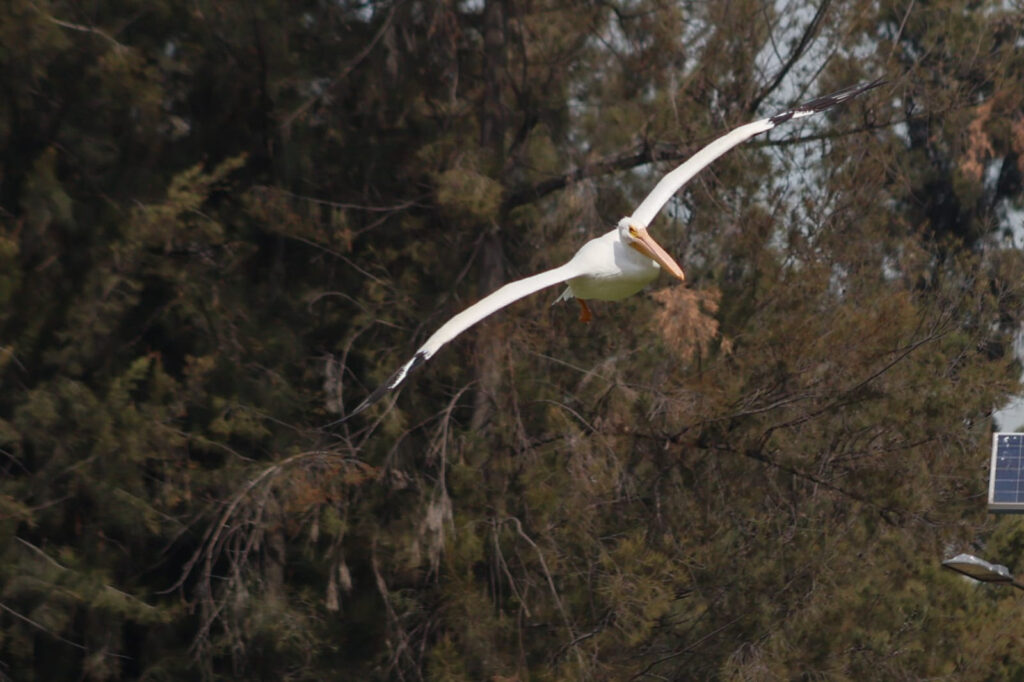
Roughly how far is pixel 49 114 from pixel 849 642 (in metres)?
6.67

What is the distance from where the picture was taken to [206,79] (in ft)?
40.4

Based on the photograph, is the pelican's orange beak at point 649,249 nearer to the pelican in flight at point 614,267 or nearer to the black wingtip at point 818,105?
the pelican in flight at point 614,267

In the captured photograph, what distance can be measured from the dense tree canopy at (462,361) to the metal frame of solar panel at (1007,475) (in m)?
0.97

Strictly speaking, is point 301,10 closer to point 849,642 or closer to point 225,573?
point 225,573

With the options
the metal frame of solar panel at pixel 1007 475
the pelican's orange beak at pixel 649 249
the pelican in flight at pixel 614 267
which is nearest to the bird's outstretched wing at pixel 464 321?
the pelican in flight at pixel 614 267

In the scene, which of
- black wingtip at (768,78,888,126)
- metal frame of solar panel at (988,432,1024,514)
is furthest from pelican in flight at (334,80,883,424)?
metal frame of solar panel at (988,432,1024,514)

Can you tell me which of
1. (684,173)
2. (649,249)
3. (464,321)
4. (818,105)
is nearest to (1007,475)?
(818,105)

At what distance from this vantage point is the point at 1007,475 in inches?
388

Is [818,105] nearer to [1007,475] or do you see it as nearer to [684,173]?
[684,173]

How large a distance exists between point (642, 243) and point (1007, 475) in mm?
3460

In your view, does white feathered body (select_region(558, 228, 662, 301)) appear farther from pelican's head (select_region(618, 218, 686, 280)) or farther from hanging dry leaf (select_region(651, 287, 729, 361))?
hanging dry leaf (select_region(651, 287, 729, 361))

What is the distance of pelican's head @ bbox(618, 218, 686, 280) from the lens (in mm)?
7629

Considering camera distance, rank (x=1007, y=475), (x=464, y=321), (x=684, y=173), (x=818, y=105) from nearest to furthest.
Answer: (x=464, y=321) < (x=684, y=173) < (x=818, y=105) < (x=1007, y=475)

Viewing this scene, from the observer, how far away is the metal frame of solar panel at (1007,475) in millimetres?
8626
